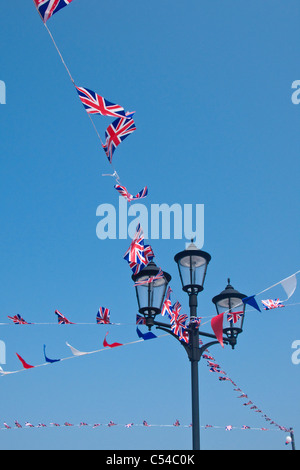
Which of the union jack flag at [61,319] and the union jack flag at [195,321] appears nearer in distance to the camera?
the union jack flag at [195,321]

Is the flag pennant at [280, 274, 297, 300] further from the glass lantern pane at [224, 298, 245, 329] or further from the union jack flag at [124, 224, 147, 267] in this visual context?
the union jack flag at [124, 224, 147, 267]

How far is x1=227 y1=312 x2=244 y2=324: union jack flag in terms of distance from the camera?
26.2 ft

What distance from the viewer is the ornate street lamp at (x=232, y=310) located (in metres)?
7.95

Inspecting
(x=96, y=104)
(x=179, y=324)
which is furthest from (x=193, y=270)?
(x=96, y=104)

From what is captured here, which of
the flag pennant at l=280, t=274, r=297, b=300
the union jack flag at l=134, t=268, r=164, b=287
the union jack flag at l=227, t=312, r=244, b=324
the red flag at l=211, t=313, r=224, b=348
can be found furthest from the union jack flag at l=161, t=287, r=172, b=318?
the flag pennant at l=280, t=274, r=297, b=300

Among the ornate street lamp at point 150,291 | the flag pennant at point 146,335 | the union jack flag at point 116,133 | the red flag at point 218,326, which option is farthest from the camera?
the flag pennant at point 146,335

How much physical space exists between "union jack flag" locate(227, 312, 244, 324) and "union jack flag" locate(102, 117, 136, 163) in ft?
11.2

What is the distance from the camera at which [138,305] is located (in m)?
7.27

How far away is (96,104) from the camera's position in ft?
18.9

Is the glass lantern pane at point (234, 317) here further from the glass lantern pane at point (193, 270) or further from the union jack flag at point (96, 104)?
the union jack flag at point (96, 104)

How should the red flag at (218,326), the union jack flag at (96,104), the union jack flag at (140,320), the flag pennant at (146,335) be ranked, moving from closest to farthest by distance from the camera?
the union jack flag at (96,104)
the red flag at (218,326)
the flag pennant at (146,335)
the union jack flag at (140,320)

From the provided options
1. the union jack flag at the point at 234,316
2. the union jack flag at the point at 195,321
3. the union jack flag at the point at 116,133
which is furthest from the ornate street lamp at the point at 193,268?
the union jack flag at the point at 116,133
